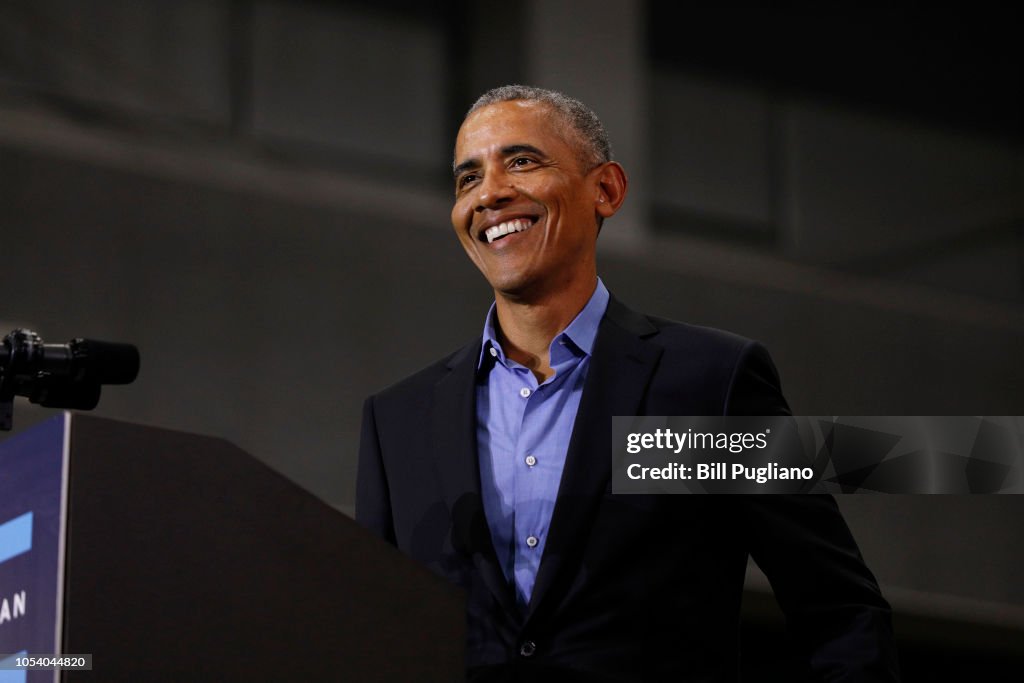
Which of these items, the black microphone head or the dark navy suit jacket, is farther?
the dark navy suit jacket

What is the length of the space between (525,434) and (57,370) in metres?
0.64

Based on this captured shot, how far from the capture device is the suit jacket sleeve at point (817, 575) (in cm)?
166

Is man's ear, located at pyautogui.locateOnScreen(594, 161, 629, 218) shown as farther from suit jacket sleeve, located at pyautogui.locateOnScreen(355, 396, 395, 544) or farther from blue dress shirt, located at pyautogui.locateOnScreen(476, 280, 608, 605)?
suit jacket sleeve, located at pyautogui.locateOnScreen(355, 396, 395, 544)

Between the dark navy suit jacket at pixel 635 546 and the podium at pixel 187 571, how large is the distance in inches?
12.3

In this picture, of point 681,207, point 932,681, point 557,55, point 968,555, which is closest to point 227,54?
point 557,55

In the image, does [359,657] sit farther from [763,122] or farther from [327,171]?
[763,122]

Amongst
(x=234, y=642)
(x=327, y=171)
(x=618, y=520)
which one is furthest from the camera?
(x=327, y=171)

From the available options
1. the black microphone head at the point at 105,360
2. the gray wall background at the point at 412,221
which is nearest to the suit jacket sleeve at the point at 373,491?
the black microphone head at the point at 105,360

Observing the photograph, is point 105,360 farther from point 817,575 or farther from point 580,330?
point 817,575

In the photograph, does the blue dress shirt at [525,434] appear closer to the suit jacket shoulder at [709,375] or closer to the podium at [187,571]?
the suit jacket shoulder at [709,375]

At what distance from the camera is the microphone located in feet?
4.35

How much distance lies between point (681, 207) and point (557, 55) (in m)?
0.89

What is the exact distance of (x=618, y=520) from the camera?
5.46 feet

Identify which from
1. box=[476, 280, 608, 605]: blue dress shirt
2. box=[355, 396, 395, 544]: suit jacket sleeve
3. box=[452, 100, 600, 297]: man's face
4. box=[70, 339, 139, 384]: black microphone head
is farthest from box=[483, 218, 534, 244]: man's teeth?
box=[70, 339, 139, 384]: black microphone head
